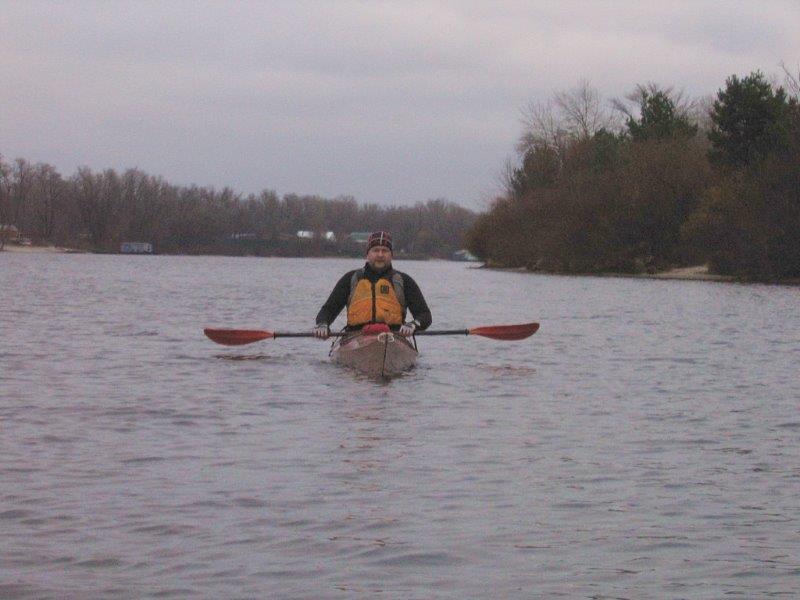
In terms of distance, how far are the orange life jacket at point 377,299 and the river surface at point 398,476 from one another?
782 millimetres

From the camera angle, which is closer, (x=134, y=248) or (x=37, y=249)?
(x=37, y=249)

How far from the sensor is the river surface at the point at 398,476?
567 cm

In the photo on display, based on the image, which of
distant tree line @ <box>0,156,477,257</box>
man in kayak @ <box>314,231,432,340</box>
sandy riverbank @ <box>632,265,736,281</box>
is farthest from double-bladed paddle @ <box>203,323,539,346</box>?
distant tree line @ <box>0,156,477,257</box>

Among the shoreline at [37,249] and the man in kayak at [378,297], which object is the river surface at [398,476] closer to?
the man in kayak at [378,297]

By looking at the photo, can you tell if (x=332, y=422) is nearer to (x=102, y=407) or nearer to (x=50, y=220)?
(x=102, y=407)

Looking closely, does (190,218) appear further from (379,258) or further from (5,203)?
(379,258)

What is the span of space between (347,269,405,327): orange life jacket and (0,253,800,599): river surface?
0.78 meters

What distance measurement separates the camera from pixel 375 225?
176m

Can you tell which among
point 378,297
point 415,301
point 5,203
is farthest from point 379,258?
point 5,203

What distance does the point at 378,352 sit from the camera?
13633mm

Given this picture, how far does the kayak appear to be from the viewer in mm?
13641

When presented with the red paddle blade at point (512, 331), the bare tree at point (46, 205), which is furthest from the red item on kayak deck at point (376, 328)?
the bare tree at point (46, 205)

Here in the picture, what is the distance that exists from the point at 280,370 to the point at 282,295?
80.4 ft

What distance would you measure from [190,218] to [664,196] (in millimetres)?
91402
